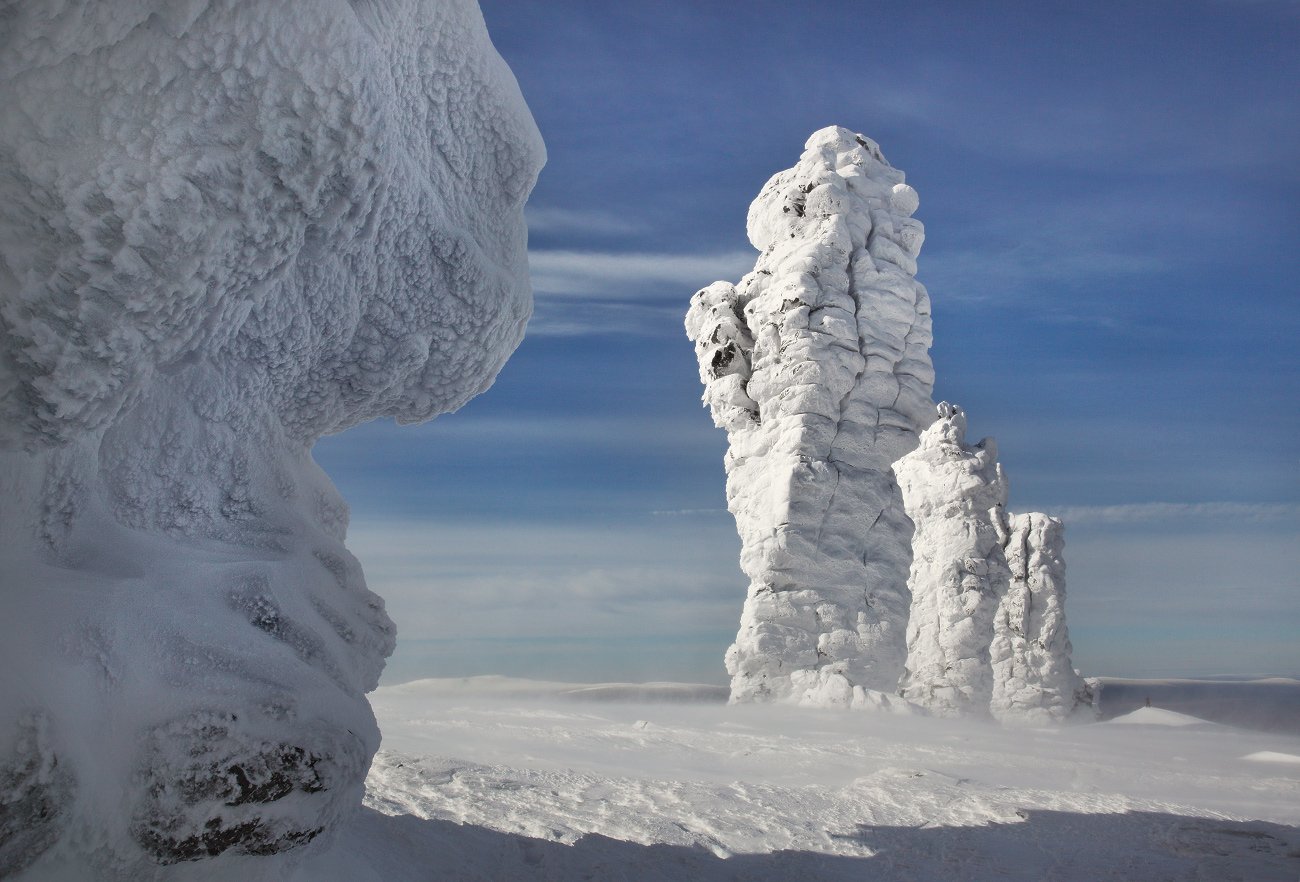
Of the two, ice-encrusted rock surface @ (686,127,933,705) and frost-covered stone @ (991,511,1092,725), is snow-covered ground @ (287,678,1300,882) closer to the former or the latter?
ice-encrusted rock surface @ (686,127,933,705)

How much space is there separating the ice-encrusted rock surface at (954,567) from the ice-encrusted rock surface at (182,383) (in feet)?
34.7

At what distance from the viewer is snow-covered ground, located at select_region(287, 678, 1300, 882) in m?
3.09

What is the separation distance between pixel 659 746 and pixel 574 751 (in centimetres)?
83

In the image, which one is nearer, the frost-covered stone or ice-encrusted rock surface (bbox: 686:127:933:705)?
ice-encrusted rock surface (bbox: 686:127:933:705)

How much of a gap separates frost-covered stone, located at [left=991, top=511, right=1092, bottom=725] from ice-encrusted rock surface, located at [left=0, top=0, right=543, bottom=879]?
13.3 metres

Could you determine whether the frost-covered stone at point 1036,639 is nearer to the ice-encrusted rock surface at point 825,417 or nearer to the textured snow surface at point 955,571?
the textured snow surface at point 955,571

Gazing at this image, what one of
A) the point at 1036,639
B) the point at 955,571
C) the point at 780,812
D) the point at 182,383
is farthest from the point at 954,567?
the point at 182,383

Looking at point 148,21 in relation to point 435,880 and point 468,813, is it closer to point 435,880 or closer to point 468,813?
point 435,880

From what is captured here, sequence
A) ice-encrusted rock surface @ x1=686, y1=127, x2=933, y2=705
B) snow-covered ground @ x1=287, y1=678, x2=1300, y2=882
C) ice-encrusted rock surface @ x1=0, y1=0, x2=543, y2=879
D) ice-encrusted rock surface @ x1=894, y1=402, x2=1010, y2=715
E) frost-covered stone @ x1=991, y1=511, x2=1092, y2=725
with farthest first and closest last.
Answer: frost-covered stone @ x1=991, y1=511, x2=1092, y2=725, ice-encrusted rock surface @ x1=894, y1=402, x2=1010, y2=715, ice-encrusted rock surface @ x1=686, y1=127, x2=933, y2=705, snow-covered ground @ x1=287, y1=678, x2=1300, y2=882, ice-encrusted rock surface @ x1=0, y1=0, x2=543, y2=879

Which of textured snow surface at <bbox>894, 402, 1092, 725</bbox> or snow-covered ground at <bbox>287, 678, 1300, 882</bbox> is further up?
textured snow surface at <bbox>894, 402, 1092, 725</bbox>

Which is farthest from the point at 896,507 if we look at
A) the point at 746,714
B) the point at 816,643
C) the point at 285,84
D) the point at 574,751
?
the point at 285,84

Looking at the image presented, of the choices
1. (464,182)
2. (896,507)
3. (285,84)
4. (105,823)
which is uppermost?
(896,507)

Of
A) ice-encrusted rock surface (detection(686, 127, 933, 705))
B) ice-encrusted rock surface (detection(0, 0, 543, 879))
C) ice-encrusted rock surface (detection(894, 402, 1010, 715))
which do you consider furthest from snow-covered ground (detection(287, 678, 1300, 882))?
ice-encrusted rock surface (detection(894, 402, 1010, 715))

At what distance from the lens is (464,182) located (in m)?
2.47
